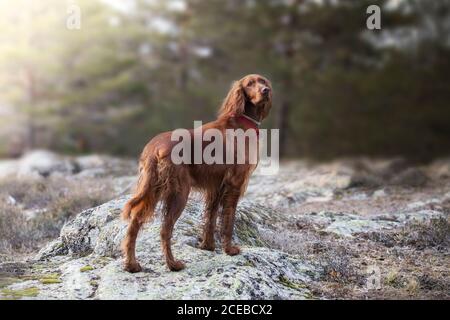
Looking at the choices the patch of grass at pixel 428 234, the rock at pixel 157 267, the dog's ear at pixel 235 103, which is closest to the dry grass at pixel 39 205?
the rock at pixel 157 267

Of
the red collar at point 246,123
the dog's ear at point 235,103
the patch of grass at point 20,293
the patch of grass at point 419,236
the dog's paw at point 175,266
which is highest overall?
the dog's ear at point 235,103

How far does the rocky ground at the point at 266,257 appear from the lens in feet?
16.2

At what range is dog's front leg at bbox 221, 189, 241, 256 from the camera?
5.58 meters

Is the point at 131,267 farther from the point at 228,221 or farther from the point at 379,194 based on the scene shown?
the point at 379,194

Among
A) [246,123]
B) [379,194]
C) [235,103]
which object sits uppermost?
[235,103]

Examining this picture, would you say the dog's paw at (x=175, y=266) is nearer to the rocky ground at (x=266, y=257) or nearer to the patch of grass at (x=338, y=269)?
the rocky ground at (x=266, y=257)

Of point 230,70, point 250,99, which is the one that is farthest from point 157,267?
point 230,70

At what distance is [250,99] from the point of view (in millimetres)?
5816

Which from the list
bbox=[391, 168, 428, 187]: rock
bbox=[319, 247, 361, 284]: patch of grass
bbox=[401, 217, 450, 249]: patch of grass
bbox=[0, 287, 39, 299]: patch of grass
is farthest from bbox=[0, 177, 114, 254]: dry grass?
bbox=[391, 168, 428, 187]: rock

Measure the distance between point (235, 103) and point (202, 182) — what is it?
2.76 feet

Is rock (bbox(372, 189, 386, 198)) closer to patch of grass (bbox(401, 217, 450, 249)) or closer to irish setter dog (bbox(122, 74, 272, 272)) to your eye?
patch of grass (bbox(401, 217, 450, 249))

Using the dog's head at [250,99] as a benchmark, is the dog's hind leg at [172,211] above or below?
below
